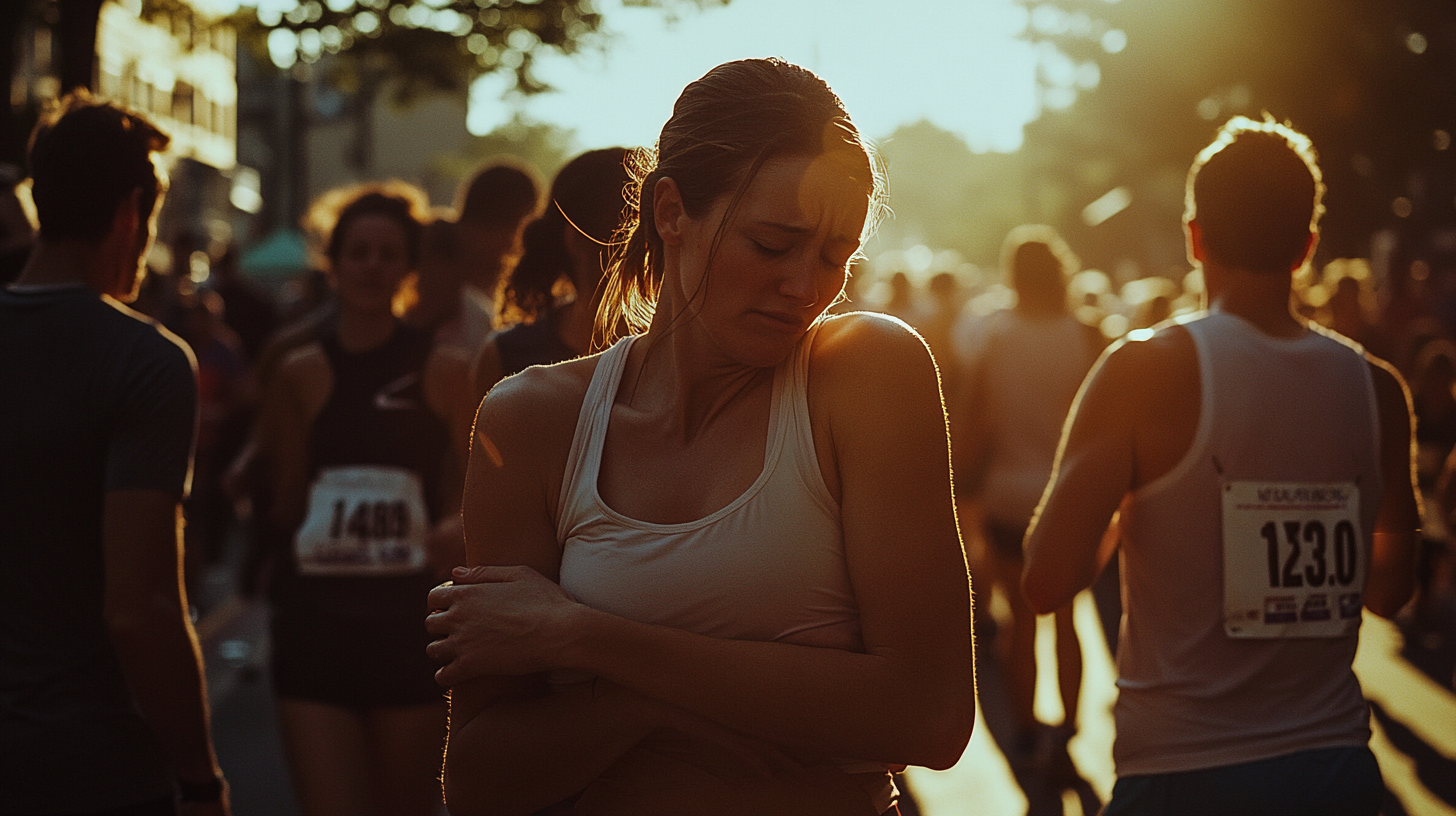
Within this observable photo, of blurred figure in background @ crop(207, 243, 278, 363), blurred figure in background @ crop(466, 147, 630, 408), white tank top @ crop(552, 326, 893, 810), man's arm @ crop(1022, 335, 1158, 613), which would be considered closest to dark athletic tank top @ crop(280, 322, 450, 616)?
blurred figure in background @ crop(466, 147, 630, 408)

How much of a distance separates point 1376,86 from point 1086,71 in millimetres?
11161

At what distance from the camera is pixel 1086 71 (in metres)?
30.0

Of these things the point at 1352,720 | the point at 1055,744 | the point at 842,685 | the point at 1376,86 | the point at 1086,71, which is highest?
the point at 1086,71

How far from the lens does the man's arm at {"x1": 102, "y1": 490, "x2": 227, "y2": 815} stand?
302 centimetres

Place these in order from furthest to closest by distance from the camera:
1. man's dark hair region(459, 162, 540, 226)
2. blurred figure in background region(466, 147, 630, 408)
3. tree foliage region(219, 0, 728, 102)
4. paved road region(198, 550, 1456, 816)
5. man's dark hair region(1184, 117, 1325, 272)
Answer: tree foliage region(219, 0, 728, 102)
paved road region(198, 550, 1456, 816)
man's dark hair region(459, 162, 540, 226)
blurred figure in background region(466, 147, 630, 408)
man's dark hair region(1184, 117, 1325, 272)

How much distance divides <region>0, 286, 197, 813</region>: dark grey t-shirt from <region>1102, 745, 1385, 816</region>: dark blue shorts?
2.03 meters

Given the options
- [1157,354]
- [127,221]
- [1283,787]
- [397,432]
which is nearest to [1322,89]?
[397,432]

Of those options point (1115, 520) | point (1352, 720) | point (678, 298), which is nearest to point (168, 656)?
point (678, 298)

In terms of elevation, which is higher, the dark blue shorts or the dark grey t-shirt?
the dark grey t-shirt

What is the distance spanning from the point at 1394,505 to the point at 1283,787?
0.71 m

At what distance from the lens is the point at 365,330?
4.75m

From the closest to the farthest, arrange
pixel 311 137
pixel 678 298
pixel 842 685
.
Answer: pixel 842 685 < pixel 678 298 < pixel 311 137

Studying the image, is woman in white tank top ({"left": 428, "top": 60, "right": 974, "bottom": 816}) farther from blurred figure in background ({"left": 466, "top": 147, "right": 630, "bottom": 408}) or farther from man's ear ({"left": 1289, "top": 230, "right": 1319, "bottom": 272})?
man's ear ({"left": 1289, "top": 230, "right": 1319, "bottom": 272})

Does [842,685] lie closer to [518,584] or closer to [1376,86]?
[518,584]
